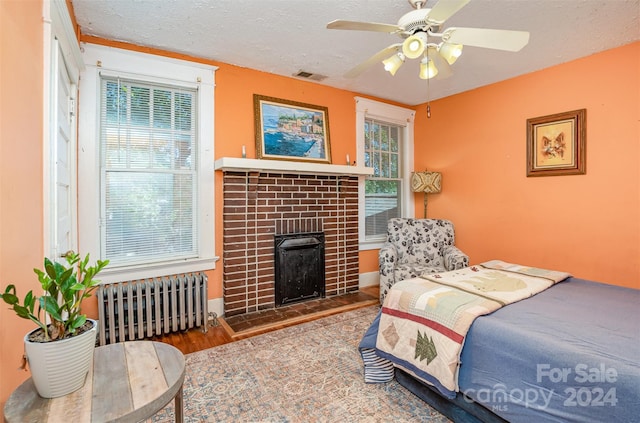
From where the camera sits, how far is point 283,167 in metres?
3.33

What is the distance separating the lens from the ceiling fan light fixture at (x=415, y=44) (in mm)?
1768

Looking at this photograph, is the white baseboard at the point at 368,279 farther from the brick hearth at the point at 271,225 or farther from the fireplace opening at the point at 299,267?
the fireplace opening at the point at 299,267

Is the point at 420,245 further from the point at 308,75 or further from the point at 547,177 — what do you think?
the point at 308,75

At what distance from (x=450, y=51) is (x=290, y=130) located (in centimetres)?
208

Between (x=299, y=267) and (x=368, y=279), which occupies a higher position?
(x=299, y=267)

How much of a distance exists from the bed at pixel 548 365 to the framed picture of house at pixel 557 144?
1.73m

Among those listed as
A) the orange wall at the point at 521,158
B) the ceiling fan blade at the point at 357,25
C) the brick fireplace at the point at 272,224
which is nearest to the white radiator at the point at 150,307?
the orange wall at the point at 521,158

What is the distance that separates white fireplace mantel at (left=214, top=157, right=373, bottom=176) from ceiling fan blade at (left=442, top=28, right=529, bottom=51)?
1.92 m

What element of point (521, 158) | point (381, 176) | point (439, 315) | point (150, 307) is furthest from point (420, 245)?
point (150, 307)

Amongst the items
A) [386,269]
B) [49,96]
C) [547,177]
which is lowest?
[386,269]

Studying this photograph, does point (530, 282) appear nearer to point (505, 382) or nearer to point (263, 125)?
point (505, 382)

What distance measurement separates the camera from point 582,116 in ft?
10.2

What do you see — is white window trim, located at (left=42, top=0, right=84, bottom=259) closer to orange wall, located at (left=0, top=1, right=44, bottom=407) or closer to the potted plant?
orange wall, located at (left=0, top=1, right=44, bottom=407)

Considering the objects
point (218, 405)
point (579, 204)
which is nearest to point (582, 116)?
point (579, 204)
